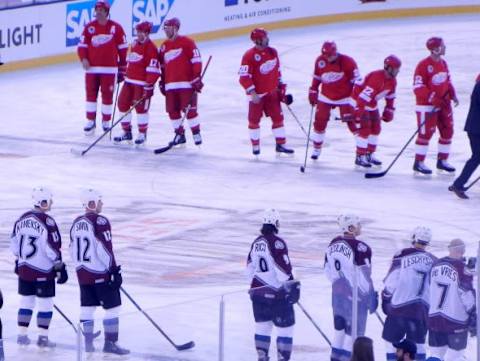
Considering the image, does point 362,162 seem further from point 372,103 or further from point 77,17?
point 77,17

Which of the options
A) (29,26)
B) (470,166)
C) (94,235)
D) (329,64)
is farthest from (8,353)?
(29,26)

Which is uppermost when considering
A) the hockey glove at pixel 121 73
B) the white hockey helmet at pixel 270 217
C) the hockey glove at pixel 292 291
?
the hockey glove at pixel 121 73

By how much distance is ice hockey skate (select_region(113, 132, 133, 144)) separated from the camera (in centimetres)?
1881

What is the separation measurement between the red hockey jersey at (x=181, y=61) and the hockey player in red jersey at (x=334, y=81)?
56.5 inches

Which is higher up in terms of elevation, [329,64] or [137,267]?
[329,64]

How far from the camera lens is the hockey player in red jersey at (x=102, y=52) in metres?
18.8

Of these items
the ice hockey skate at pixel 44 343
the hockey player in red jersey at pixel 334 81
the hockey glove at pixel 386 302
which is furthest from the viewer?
the hockey player in red jersey at pixel 334 81

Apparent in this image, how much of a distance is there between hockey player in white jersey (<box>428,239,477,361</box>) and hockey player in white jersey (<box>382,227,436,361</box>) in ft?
0.22

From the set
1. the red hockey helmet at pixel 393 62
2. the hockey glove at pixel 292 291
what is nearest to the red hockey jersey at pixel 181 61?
the red hockey helmet at pixel 393 62

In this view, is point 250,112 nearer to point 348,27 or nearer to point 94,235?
point 94,235

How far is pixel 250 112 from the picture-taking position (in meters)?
17.8

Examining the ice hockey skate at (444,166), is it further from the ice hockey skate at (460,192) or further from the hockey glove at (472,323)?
the hockey glove at (472,323)

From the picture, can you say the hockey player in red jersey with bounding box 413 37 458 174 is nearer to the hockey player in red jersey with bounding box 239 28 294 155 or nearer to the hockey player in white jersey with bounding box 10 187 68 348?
the hockey player in red jersey with bounding box 239 28 294 155

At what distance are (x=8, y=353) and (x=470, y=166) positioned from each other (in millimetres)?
8109
